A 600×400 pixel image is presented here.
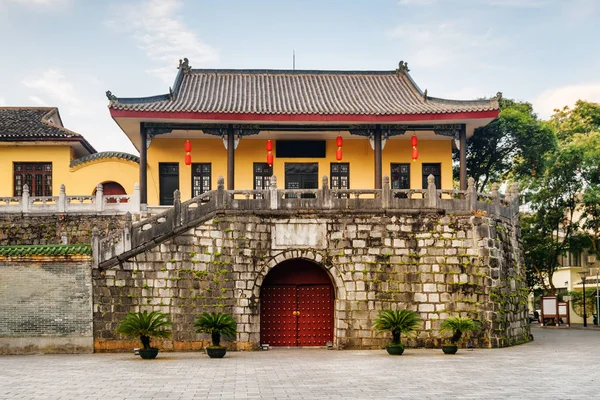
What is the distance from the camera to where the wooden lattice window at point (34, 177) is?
27062 millimetres

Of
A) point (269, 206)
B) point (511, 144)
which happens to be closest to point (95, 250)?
point (269, 206)

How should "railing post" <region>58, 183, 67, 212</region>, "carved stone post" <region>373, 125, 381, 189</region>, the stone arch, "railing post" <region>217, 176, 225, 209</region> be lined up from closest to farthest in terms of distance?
the stone arch, "railing post" <region>217, 176, 225, 209</region>, "railing post" <region>58, 183, 67, 212</region>, "carved stone post" <region>373, 125, 381, 189</region>

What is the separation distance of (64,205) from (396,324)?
11.7 metres

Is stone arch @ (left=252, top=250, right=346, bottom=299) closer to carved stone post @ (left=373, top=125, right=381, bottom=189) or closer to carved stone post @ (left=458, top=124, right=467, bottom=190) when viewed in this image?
carved stone post @ (left=373, top=125, right=381, bottom=189)

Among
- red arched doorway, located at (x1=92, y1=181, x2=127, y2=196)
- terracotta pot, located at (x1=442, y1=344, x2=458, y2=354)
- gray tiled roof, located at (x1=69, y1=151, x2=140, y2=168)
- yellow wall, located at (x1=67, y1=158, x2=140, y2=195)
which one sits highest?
gray tiled roof, located at (x1=69, y1=151, x2=140, y2=168)

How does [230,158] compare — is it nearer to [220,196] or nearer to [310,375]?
[220,196]

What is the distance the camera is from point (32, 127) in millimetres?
27781

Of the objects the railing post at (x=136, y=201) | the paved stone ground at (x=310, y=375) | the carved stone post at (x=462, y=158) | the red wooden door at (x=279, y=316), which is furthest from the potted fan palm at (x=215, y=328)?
the carved stone post at (x=462, y=158)

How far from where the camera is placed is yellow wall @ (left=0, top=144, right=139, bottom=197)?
27047 mm

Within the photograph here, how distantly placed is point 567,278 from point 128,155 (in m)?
29.8

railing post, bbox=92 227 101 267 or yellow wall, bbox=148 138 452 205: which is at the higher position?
yellow wall, bbox=148 138 452 205

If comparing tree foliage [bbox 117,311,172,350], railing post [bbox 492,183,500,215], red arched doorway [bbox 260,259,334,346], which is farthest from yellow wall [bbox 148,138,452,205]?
tree foliage [bbox 117,311,172,350]

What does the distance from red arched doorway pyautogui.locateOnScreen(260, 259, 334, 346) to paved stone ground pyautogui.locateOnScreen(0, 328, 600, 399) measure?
60.6 inches

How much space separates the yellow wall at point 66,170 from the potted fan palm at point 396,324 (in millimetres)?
12406
